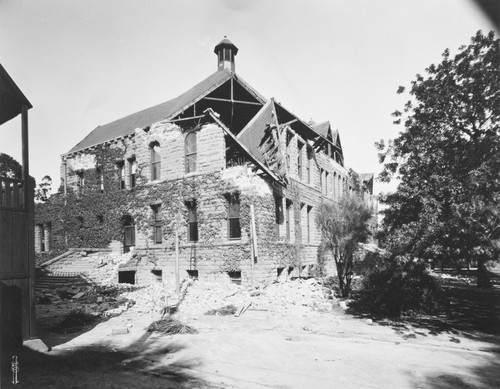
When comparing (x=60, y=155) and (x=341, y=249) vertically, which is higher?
(x=60, y=155)

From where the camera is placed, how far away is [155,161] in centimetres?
2136

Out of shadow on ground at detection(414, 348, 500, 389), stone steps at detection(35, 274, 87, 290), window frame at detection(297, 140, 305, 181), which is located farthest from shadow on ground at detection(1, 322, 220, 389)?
window frame at detection(297, 140, 305, 181)

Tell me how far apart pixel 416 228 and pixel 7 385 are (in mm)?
10202

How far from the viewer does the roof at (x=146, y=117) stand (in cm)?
2213

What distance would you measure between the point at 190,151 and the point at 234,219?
4981 millimetres

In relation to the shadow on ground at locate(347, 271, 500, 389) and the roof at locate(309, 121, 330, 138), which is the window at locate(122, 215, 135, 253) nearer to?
the shadow on ground at locate(347, 271, 500, 389)

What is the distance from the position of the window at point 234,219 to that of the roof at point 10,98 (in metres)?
10.6

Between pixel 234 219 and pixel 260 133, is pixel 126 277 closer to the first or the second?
pixel 234 219

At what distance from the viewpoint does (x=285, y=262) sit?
61.5ft

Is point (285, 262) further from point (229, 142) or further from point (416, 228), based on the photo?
point (416, 228)

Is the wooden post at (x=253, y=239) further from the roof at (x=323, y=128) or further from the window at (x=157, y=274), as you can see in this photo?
the roof at (x=323, y=128)

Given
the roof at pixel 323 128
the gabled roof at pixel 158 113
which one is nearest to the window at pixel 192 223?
the gabled roof at pixel 158 113

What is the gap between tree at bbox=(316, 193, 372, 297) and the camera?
15430mm

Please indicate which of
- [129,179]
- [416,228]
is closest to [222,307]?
[416,228]
